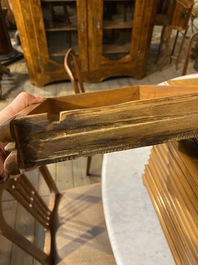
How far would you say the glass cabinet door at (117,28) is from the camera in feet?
7.47

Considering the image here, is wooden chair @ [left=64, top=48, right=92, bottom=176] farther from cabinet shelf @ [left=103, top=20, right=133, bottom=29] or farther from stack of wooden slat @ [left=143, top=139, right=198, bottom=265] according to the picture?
cabinet shelf @ [left=103, top=20, right=133, bottom=29]

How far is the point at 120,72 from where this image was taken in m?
2.74

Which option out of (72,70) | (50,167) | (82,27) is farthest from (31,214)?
(82,27)

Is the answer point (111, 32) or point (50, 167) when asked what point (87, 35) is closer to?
point (111, 32)

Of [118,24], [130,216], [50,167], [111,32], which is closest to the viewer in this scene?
[130,216]

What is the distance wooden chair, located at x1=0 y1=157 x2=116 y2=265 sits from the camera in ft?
2.45

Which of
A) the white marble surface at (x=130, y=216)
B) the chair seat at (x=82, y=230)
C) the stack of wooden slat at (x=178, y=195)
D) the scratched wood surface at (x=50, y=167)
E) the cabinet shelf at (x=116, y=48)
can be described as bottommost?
the scratched wood surface at (x=50, y=167)

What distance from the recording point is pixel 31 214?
830 millimetres

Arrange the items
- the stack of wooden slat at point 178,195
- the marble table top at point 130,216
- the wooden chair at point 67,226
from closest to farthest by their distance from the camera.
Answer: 1. the stack of wooden slat at point 178,195
2. the marble table top at point 130,216
3. the wooden chair at point 67,226

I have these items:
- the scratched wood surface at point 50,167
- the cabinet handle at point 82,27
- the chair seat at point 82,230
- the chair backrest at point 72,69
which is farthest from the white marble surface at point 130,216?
the cabinet handle at point 82,27

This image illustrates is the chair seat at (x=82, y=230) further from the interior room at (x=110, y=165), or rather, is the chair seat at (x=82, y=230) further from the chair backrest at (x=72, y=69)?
the chair backrest at (x=72, y=69)

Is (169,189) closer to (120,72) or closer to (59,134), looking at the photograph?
(59,134)

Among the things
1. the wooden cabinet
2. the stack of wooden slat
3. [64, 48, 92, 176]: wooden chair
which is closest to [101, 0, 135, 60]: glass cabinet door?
the wooden cabinet

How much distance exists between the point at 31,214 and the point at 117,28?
2.23 m
